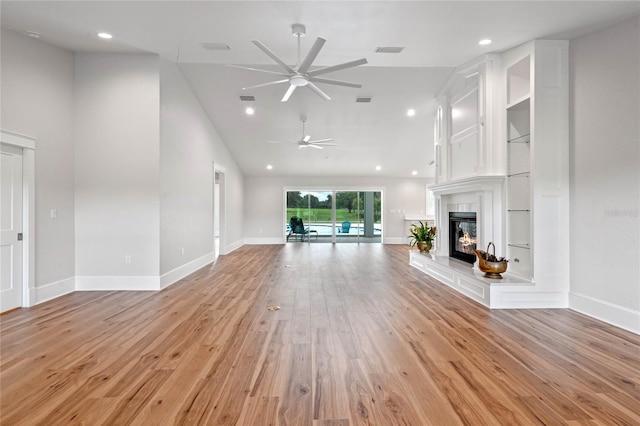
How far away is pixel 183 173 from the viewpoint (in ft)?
18.6

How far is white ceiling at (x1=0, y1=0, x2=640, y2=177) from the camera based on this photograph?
3.22 metres

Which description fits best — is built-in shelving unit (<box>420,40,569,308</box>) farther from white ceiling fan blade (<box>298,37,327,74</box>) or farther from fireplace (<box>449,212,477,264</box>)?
white ceiling fan blade (<box>298,37,327,74</box>)

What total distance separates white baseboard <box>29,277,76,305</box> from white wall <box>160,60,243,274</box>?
1.22 m

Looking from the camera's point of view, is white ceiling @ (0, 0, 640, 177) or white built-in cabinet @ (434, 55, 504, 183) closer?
white ceiling @ (0, 0, 640, 177)

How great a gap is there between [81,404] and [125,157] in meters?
3.64

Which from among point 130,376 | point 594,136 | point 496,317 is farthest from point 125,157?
point 594,136

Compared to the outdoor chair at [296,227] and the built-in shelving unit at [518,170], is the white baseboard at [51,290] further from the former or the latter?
the outdoor chair at [296,227]

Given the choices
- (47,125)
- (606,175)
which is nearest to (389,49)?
(606,175)

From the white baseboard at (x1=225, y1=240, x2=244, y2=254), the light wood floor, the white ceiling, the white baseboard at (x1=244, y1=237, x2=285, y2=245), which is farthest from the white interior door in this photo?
the white baseboard at (x1=244, y1=237, x2=285, y2=245)

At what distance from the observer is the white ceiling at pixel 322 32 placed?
3.22 meters

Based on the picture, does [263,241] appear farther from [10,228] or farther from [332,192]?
[10,228]

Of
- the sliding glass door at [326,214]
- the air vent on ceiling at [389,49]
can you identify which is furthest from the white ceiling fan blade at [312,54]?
the sliding glass door at [326,214]

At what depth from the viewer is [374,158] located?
9742mm

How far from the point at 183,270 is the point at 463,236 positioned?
4.84 meters
